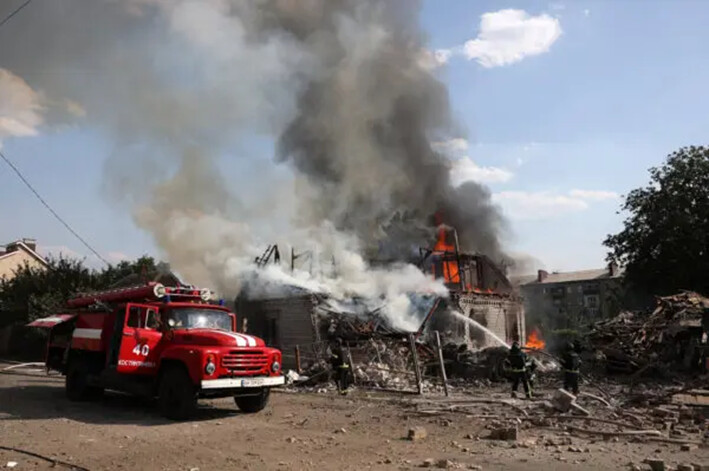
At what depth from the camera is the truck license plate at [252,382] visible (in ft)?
33.1

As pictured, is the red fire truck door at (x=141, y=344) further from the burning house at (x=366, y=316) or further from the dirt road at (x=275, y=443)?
the burning house at (x=366, y=316)

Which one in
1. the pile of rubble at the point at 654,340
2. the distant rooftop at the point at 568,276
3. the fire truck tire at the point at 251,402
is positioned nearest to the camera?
the fire truck tire at the point at 251,402

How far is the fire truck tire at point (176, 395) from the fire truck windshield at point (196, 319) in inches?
40.4

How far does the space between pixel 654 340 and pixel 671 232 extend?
48.9 ft

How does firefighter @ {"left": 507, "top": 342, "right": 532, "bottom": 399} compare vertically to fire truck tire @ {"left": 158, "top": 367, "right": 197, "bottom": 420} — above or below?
above

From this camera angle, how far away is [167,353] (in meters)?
10.4

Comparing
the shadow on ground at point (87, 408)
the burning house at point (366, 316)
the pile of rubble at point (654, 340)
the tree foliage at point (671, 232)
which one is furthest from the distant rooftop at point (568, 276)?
the shadow on ground at point (87, 408)

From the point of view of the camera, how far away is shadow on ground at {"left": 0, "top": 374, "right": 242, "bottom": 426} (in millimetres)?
10406

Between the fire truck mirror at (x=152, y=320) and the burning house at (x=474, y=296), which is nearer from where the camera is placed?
the fire truck mirror at (x=152, y=320)

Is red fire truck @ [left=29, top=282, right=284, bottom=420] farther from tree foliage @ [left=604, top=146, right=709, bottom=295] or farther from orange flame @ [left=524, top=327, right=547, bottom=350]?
tree foliage @ [left=604, top=146, right=709, bottom=295]

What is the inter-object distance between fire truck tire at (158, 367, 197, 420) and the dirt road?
0.79 feet

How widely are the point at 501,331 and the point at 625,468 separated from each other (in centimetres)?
2082

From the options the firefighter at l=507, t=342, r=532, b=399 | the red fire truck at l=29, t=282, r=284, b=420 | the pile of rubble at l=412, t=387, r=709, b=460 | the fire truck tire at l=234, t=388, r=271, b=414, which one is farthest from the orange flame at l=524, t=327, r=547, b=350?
the red fire truck at l=29, t=282, r=284, b=420

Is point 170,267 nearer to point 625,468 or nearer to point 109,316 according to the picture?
point 109,316
